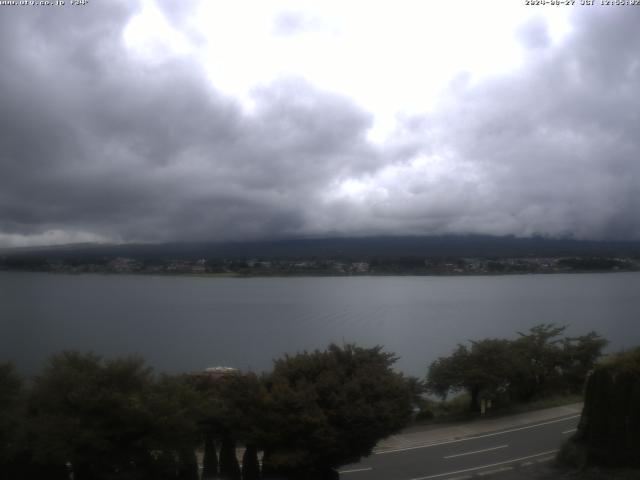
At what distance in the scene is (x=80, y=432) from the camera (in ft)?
41.2

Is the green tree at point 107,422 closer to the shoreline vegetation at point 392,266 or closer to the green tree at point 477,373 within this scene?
the green tree at point 477,373

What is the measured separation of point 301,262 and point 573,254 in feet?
193

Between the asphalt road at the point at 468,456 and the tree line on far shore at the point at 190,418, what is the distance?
103 inches

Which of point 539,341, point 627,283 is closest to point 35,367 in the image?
point 539,341

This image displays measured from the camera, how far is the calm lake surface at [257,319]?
46656 millimetres

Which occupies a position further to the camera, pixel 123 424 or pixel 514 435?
pixel 514 435

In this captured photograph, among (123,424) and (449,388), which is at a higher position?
(123,424)

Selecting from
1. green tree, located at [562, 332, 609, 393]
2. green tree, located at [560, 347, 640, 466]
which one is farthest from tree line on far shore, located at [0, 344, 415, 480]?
green tree, located at [562, 332, 609, 393]

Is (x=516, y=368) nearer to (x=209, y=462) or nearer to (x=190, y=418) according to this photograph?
(x=209, y=462)

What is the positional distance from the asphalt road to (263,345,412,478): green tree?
258cm

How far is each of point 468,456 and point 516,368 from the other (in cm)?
1006

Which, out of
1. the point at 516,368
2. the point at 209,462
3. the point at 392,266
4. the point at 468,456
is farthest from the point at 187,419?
the point at 392,266

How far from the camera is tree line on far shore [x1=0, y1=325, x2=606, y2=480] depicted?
12.8 metres

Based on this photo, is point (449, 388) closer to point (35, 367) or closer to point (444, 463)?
point (444, 463)
